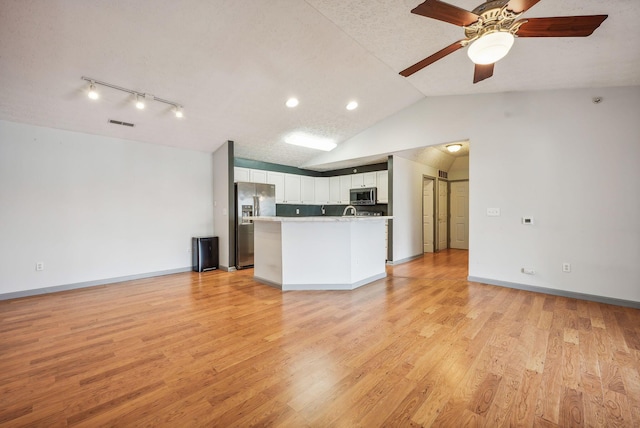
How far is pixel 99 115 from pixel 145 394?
4033mm

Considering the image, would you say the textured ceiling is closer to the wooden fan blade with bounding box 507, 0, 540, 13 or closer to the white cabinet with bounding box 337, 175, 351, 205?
the wooden fan blade with bounding box 507, 0, 540, 13

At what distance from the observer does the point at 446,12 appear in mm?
1934

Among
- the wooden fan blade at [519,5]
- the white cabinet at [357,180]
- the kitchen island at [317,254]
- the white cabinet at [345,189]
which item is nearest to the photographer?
the wooden fan blade at [519,5]

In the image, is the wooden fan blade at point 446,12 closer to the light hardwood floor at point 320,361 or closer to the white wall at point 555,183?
the light hardwood floor at point 320,361

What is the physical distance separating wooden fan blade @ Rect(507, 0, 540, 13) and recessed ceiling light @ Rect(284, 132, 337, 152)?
13.4 feet

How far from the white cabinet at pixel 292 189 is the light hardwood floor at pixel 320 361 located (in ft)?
11.9

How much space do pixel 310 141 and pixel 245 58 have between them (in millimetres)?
2773

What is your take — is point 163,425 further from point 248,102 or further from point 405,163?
point 405,163

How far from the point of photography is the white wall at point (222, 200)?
17.8 feet

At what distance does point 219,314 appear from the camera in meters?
3.17

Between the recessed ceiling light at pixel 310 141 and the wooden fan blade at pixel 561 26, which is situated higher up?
the recessed ceiling light at pixel 310 141

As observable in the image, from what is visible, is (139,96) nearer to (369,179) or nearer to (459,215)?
(369,179)

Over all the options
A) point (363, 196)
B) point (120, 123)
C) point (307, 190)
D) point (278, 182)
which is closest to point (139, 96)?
point (120, 123)

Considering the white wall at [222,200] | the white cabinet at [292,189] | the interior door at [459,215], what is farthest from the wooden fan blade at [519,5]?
the interior door at [459,215]
